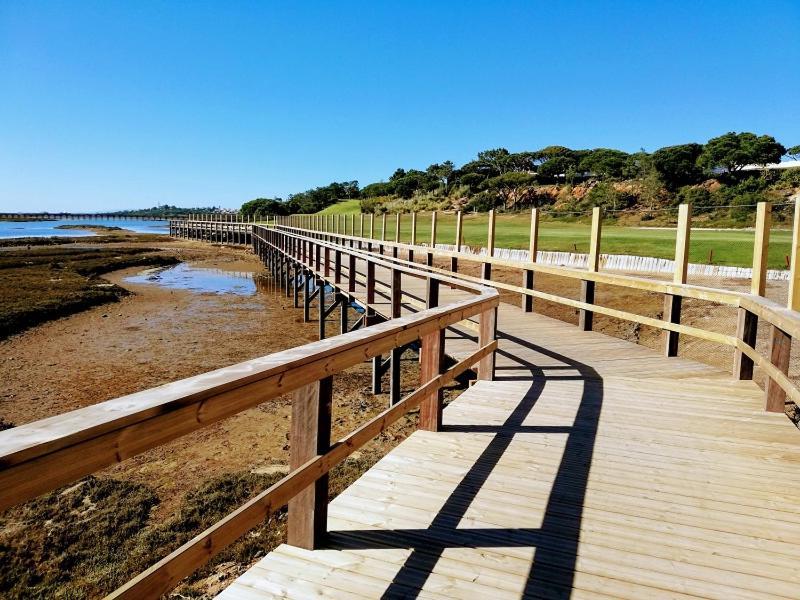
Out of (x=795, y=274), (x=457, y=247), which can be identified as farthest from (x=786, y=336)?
(x=457, y=247)

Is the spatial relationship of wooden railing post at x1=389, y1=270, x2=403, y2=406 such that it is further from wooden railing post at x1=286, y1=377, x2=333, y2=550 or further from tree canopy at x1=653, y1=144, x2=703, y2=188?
tree canopy at x1=653, y1=144, x2=703, y2=188

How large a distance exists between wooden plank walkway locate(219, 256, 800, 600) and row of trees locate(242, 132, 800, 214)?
174 ft

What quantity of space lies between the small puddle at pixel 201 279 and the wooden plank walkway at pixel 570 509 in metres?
22.5

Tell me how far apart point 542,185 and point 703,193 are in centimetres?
3538

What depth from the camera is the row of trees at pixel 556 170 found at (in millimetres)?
57219

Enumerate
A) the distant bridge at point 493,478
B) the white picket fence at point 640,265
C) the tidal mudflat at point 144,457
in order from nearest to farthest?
the distant bridge at point 493,478 → the tidal mudflat at point 144,457 → the white picket fence at point 640,265

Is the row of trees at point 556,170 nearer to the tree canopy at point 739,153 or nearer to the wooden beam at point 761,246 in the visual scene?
the tree canopy at point 739,153

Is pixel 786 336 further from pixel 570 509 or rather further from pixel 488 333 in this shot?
pixel 570 509

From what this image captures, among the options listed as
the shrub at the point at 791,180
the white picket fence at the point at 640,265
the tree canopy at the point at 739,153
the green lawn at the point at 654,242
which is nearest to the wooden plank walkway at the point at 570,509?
the white picket fence at the point at 640,265

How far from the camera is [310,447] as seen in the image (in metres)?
2.43

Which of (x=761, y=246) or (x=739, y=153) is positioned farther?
(x=739, y=153)

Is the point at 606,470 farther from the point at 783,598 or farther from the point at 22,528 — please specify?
the point at 22,528

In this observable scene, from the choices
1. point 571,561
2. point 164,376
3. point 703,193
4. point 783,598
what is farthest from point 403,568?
point 703,193

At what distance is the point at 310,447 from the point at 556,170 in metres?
90.1
